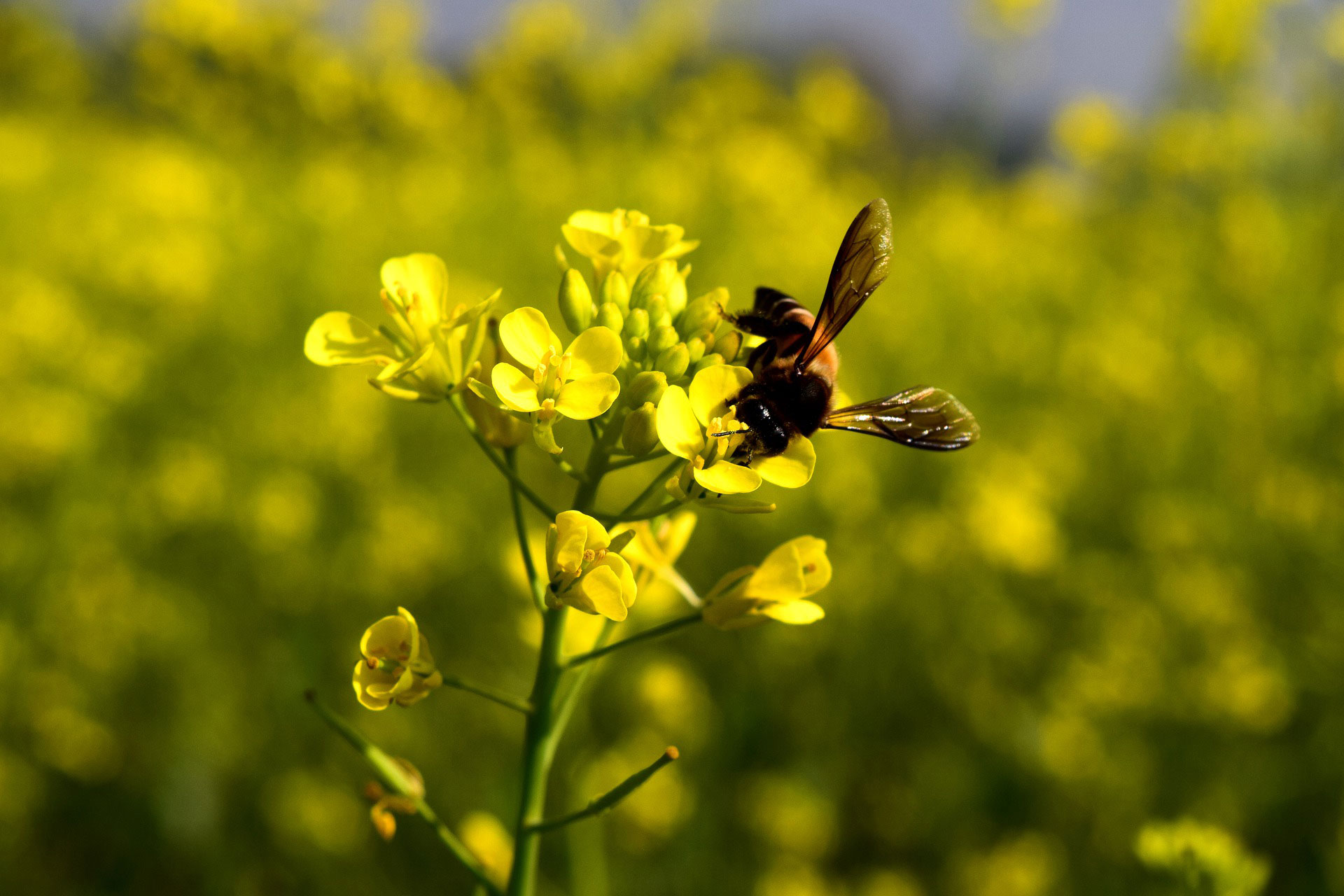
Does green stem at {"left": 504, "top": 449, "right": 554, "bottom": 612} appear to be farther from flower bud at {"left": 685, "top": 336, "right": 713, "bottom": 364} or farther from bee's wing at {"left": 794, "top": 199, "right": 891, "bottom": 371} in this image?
bee's wing at {"left": 794, "top": 199, "right": 891, "bottom": 371}

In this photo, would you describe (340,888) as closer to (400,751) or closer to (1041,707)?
(400,751)

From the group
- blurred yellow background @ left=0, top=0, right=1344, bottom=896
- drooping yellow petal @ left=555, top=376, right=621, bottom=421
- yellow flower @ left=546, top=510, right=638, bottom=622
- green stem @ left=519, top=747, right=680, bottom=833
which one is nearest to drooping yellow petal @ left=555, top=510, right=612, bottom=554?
yellow flower @ left=546, top=510, right=638, bottom=622

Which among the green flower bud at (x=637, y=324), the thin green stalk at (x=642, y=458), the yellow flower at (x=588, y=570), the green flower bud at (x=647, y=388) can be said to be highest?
the green flower bud at (x=637, y=324)

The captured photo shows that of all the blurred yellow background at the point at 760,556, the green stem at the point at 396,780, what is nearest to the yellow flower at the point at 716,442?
the green stem at the point at 396,780

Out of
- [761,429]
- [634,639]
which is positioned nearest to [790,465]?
[761,429]

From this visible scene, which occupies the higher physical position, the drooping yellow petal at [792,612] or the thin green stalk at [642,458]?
the thin green stalk at [642,458]

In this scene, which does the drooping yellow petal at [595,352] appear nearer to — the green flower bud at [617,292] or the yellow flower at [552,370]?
the yellow flower at [552,370]

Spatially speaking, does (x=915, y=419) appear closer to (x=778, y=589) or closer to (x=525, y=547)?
(x=778, y=589)

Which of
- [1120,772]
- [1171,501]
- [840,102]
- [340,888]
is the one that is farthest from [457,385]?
[840,102]
